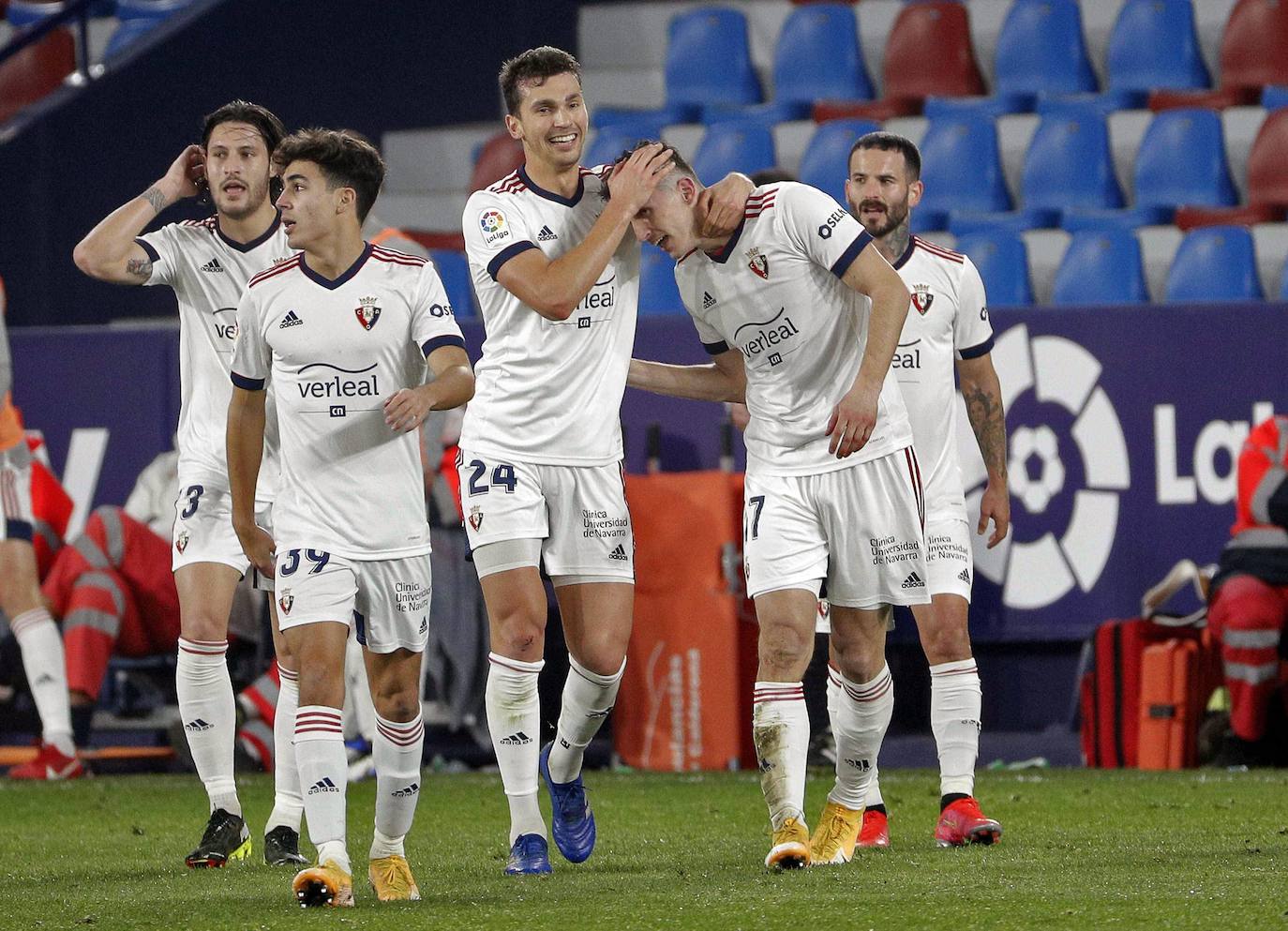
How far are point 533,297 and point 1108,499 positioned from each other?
494 cm

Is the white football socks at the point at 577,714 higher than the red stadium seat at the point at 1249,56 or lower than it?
lower

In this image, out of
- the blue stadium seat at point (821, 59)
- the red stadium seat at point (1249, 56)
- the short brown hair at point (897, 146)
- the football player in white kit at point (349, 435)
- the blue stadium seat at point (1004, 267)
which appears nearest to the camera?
the football player in white kit at point (349, 435)

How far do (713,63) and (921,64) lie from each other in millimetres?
1489

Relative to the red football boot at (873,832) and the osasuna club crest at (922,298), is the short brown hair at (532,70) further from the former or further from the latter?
the red football boot at (873,832)

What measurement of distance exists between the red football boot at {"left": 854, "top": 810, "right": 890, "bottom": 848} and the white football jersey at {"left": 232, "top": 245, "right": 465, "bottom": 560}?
174cm

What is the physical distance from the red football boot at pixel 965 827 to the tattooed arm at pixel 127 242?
2.95m

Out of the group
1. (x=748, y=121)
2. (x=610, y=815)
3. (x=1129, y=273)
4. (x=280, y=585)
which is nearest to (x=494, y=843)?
(x=610, y=815)

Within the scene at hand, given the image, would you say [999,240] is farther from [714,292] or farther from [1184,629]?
[714,292]

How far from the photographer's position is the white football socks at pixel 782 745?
563cm

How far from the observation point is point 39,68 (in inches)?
590

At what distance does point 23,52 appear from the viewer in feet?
49.4

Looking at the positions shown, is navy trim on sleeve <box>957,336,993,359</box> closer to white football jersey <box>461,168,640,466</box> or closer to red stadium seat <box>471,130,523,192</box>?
white football jersey <box>461,168,640,466</box>

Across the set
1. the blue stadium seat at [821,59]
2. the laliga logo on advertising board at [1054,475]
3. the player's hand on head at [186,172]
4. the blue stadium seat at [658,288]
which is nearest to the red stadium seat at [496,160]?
the blue stadium seat at [658,288]

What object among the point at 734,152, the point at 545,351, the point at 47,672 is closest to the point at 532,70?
the point at 545,351
